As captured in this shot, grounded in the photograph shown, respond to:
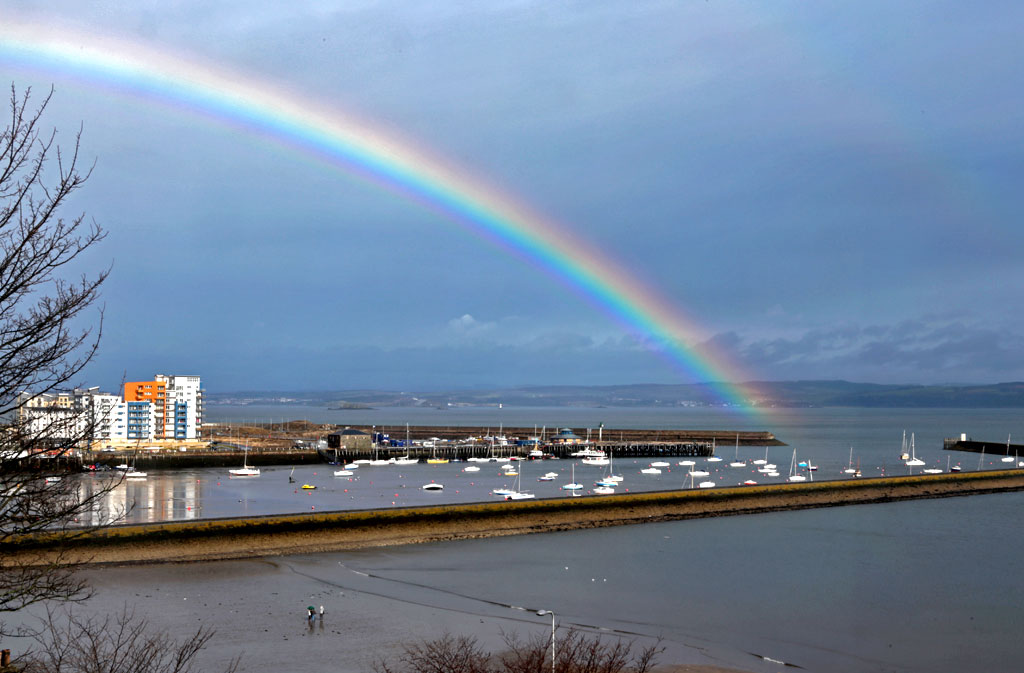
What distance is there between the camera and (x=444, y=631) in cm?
2092

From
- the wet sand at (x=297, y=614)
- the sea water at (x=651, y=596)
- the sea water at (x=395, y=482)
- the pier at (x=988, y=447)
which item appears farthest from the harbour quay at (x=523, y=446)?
the wet sand at (x=297, y=614)

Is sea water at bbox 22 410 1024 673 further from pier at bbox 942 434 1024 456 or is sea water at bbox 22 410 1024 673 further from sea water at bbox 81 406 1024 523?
pier at bbox 942 434 1024 456

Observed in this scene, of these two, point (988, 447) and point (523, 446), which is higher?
point (988, 447)

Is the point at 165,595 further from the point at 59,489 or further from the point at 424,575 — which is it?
the point at 59,489

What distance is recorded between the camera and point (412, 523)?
1366 inches

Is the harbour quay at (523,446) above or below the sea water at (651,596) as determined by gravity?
below

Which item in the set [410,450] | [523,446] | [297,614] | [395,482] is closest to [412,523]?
[297,614]

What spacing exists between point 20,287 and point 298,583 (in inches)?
805

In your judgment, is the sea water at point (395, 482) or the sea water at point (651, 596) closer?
the sea water at point (651, 596)

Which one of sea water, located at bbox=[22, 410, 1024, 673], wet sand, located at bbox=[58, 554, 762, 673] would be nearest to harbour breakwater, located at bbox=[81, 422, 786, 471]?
sea water, located at bbox=[22, 410, 1024, 673]

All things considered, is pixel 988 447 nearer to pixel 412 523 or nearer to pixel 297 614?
pixel 412 523

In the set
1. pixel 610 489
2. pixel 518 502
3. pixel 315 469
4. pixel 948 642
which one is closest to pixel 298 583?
pixel 518 502

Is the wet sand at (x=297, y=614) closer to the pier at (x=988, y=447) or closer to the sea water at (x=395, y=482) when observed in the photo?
the sea water at (x=395, y=482)

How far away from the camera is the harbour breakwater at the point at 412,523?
2738 centimetres
